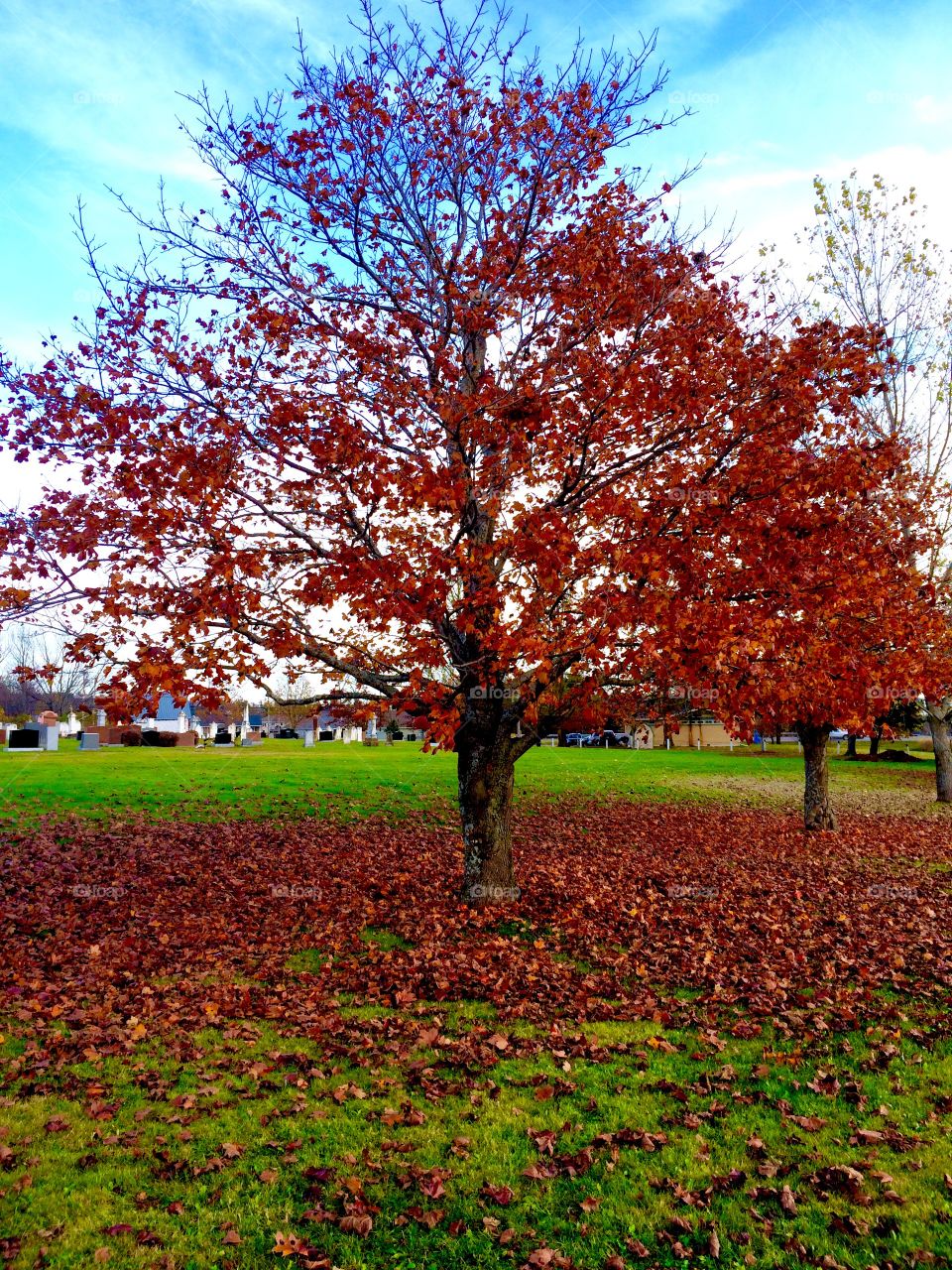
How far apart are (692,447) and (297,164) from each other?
704 centimetres

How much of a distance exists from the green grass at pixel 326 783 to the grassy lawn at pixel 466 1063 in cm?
598

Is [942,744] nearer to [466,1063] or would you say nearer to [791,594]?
[791,594]

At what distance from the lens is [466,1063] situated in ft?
23.8

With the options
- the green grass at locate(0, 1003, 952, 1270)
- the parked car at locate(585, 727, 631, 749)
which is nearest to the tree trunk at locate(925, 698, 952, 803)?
the green grass at locate(0, 1003, 952, 1270)

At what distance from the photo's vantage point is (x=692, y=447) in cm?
1158

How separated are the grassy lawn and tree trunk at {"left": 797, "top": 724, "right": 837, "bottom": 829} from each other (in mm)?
4682

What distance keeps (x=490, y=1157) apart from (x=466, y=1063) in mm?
1620

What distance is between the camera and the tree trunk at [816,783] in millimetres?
21422

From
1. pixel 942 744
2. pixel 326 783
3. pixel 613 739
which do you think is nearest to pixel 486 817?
pixel 326 783

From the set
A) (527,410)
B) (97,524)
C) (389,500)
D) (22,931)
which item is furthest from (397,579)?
(22,931)

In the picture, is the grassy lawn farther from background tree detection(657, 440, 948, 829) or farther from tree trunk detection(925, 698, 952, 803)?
tree trunk detection(925, 698, 952, 803)

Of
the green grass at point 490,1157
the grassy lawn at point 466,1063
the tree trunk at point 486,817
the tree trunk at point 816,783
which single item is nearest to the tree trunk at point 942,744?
the tree trunk at point 816,783

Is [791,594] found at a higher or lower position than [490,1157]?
higher

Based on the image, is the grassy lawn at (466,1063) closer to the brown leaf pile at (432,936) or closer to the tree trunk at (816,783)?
the brown leaf pile at (432,936)
